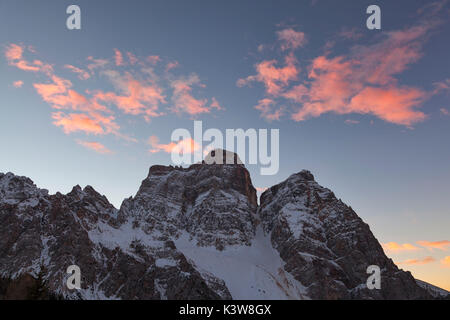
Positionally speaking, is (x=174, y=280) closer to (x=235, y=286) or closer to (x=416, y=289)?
(x=235, y=286)

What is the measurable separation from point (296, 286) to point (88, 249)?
112643 millimetres

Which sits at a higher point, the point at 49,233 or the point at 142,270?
the point at 49,233

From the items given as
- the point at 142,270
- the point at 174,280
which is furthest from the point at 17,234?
the point at 174,280

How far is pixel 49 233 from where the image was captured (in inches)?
7825

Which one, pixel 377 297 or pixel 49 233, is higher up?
pixel 49 233

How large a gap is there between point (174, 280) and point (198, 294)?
15896mm

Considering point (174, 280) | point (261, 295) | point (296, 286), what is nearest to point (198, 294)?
point (174, 280)
